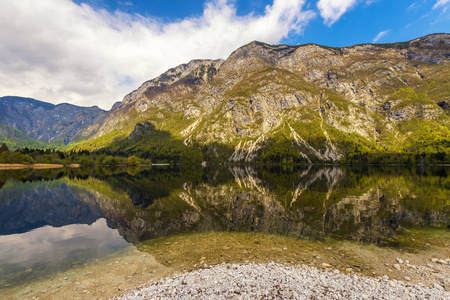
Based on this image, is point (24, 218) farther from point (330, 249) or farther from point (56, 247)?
point (330, 249)

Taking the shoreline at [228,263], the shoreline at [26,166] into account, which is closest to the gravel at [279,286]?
the shoreline at [228,263]

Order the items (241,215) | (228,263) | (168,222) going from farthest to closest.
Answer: (241,215)
(168,222)
(228,263)

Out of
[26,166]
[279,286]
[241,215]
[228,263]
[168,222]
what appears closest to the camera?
[279,286]

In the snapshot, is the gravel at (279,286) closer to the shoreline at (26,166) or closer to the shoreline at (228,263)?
the shoreline at (228,263)

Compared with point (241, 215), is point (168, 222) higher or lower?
lower

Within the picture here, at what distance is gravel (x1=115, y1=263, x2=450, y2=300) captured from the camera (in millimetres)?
10141

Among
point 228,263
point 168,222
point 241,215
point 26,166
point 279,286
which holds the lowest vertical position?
point 26,166

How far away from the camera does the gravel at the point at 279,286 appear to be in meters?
10.1

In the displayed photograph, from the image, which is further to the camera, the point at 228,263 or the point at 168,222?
the point at 168,222

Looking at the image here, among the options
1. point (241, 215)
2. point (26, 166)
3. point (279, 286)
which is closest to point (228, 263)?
point (279, 286)

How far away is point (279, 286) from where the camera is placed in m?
11.1

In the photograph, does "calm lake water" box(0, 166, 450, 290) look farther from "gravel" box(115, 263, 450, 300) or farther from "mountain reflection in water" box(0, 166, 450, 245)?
"gravel" box(115, 263, 450, 300)

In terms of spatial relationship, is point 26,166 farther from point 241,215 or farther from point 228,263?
point 228,263

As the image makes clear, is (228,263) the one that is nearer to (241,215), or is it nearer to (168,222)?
(168,222)
